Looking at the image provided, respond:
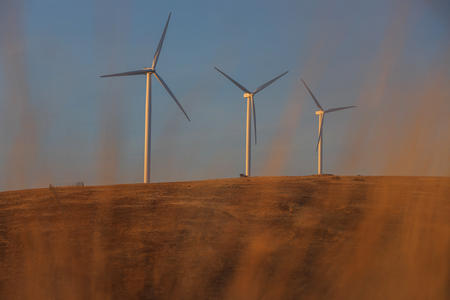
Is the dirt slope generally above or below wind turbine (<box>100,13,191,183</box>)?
below

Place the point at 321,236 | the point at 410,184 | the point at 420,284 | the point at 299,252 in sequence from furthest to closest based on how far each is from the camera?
the point at 410,184 < the point at 321,236 < the point at 299,252 < the point at 420,284

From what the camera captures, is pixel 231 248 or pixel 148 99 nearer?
pixel 231 248

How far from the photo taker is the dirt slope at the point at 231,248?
12781 mm

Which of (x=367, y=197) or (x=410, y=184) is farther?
(x=410, y=184)

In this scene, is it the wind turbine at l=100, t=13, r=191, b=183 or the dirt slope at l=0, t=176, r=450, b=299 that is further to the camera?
the wind turbine at l=100, t=13, r=191, b=183

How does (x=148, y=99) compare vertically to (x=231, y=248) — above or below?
above

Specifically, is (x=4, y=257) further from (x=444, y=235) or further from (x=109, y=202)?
(x=444, y=235)

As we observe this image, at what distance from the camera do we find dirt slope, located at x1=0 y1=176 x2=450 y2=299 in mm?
12781

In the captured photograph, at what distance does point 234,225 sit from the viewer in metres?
18.4

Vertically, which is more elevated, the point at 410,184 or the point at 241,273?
the point at 410,184

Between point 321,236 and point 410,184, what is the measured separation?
Result: 46.0 feet

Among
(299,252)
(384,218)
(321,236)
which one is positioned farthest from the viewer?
(384,218)

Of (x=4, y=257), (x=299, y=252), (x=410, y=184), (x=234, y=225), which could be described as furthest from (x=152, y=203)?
(x=410, y=184)

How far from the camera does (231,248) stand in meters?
15.9
